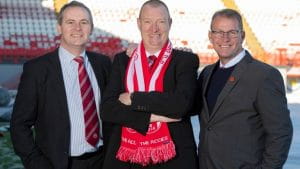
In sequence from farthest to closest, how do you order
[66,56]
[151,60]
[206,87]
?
1. [66,56]
2. [206,87]
3. [151,60]

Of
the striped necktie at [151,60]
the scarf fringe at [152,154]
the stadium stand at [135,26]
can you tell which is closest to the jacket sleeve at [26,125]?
the scarf fringe at [152,154]

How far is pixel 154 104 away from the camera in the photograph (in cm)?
236

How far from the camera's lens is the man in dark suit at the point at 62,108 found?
8.31 feet

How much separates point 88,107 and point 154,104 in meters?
0.44

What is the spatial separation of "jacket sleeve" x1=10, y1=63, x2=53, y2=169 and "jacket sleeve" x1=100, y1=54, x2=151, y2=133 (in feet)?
1.13

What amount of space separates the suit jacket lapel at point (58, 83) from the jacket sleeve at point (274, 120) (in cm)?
94

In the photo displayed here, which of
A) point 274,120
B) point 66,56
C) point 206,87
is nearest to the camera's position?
point 274,120

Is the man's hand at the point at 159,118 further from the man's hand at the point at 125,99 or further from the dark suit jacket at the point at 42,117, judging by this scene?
the dark suit jacket at the point at 42,117

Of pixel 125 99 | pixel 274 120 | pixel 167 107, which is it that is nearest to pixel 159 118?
Result: pixel 167 107

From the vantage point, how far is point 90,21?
2.64 meters

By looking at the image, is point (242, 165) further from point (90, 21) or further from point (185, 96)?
point (90, 21)

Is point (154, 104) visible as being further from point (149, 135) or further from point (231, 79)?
point (231, 79)

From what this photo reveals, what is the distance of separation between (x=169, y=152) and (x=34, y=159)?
2.15 feet

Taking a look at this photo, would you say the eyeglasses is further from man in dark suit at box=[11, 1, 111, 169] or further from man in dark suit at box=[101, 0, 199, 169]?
man in dark suit at box=[11, 1, 111, 169]
